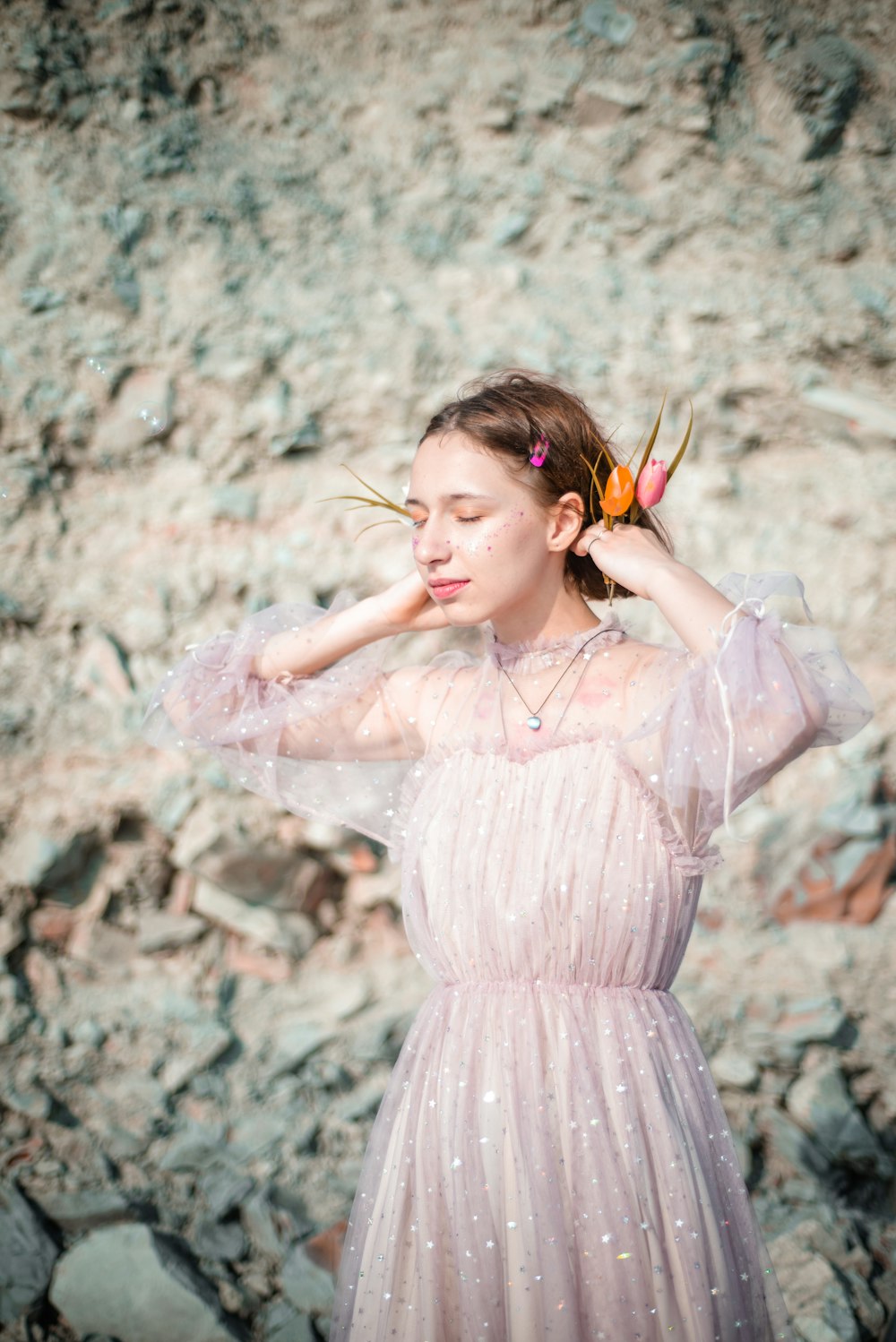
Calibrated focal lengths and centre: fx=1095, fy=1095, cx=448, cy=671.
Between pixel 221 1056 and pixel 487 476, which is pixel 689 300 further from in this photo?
pixel 221 1056

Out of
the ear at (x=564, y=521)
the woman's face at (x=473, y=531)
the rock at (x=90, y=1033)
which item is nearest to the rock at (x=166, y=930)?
the rock at (x=90, y=1033)

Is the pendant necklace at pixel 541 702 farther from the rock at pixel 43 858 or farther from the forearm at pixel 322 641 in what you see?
the rock at pixel 43 858

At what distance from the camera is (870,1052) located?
308 cm

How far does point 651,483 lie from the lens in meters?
1.74

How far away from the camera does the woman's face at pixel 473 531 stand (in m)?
1.72

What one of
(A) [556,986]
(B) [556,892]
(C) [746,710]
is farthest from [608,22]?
(A) [556,986]

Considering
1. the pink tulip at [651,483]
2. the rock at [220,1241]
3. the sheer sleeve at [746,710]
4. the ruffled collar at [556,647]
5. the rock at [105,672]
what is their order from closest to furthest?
the sheer sleeve at [746,710] < the pink tulip at [651,483] < the ruffled collar at [556,647] < the rock at [220,1241] < the rock at [105,672]

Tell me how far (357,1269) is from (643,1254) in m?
0.45

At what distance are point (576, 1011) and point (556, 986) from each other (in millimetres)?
47

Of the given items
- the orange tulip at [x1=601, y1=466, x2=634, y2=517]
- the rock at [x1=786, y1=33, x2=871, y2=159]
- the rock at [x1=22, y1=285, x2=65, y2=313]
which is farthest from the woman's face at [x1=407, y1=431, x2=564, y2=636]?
the rock at [x1=786, y1=33, x2=871, y2=159]

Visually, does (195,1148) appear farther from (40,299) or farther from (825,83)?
(825,83)

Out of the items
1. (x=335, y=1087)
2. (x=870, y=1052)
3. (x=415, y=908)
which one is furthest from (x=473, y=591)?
(x=870, y=1052)

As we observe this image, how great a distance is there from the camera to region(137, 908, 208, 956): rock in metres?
3.28

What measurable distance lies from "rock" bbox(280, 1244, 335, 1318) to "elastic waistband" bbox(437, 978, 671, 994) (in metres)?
1.40
